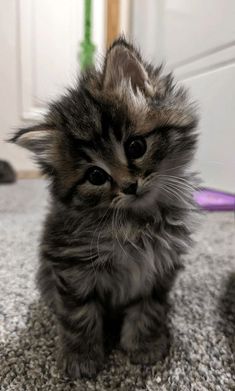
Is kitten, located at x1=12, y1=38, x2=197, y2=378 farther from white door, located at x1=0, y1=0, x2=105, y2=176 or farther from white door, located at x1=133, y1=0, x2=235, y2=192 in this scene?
white door, located at x1=0, y1=0, x2=105, y2=176

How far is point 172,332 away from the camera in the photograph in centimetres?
82

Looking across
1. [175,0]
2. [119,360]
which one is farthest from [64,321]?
[175,0]

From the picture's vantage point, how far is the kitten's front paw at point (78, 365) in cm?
70

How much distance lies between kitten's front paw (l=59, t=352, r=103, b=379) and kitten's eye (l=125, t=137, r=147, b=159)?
1.23 feet

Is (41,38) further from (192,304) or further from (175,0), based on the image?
(192,304)

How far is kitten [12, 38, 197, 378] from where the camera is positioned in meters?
0.72

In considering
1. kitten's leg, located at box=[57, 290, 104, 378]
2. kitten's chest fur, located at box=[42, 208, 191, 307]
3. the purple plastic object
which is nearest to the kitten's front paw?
kitten's leg, located at box=[57, 290, 104, 378]

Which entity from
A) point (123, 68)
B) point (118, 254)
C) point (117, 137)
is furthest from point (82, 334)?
point (123, 68)

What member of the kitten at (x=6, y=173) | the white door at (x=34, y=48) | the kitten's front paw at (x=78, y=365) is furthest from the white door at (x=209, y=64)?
the kitten at (x=6, y=173)

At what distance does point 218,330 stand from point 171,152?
0.38 metres

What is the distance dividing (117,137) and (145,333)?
0.39m

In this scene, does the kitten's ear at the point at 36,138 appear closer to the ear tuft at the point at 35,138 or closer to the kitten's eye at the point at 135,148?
the ear tuft at the point at 35,138

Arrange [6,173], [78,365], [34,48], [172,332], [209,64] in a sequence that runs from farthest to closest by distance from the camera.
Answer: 1. [34,48]
2. [6,173]
3. [209,64]
4. [172,332]
5. [78,365]

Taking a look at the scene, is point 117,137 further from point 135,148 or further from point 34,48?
point 34,48
